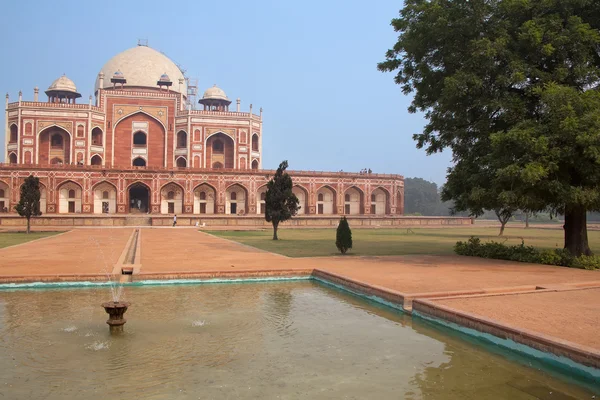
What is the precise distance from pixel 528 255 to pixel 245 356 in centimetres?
792

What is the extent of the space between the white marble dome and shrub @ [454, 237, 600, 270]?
1421 inches

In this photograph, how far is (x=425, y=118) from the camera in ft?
38.8

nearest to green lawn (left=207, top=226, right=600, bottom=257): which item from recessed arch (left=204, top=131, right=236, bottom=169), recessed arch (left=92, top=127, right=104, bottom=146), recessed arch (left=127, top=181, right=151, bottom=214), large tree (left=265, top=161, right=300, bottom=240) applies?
large tree (left=265, top=161, right=300, bottom=240)

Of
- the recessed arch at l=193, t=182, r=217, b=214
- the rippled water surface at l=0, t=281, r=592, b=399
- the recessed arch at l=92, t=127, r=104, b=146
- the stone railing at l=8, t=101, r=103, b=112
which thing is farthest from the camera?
the recessed arch at l=92, t=127, r=104, b=146

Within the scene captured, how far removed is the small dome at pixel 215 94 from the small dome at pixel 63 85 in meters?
10.5

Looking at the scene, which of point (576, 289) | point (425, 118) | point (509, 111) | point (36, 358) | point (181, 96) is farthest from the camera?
point (181, 96)

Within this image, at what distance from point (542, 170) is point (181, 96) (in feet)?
121

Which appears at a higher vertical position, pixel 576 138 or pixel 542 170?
pixel 576 138

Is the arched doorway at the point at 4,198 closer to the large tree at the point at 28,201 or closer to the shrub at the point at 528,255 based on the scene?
the large tree at the point at 28,201

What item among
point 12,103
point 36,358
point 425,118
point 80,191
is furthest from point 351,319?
point 12,103

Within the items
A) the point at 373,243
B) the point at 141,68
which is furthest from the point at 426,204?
the point at 373,243

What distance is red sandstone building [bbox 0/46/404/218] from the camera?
34.2 meters

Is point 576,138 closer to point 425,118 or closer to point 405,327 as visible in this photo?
point 425,118

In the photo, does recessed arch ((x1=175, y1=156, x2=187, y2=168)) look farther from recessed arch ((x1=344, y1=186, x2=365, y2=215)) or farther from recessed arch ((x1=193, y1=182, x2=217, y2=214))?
recessed arch ((x1=344, y1=186, x2=365, y2=215))
